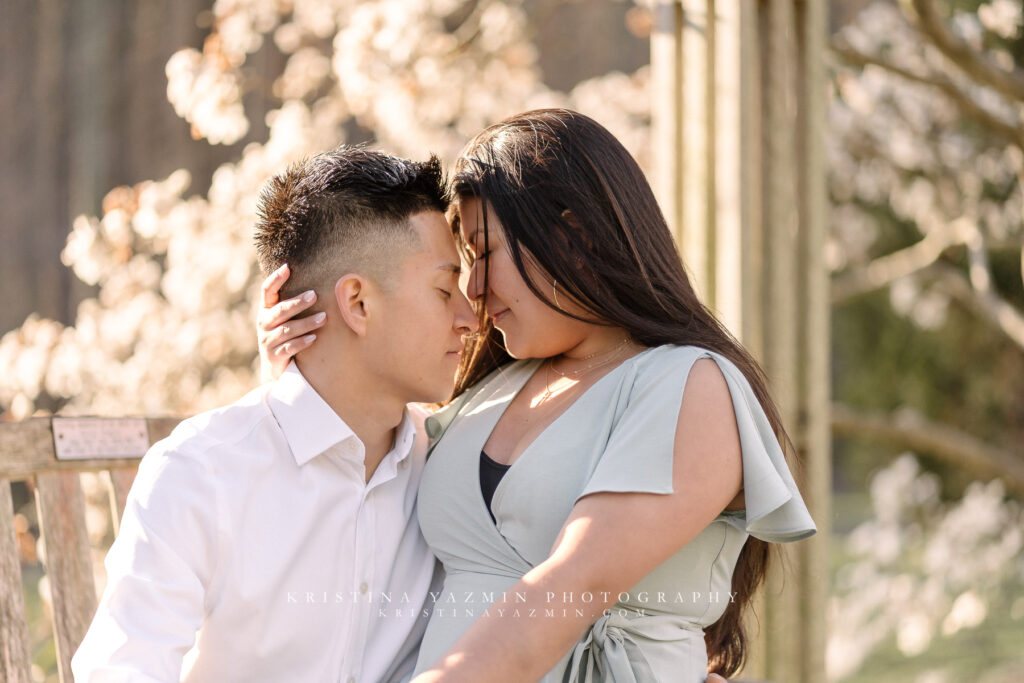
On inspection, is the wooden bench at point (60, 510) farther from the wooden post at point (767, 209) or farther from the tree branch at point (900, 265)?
the tree branch at point (900, 265)

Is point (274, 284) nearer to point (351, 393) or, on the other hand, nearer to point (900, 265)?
point (351, 393)

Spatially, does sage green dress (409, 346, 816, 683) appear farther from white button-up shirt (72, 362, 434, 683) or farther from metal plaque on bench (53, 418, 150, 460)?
metal plaque on bench (53, 418, 150, 460)

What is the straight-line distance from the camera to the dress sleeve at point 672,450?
4.64 ft

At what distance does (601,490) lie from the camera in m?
1.41

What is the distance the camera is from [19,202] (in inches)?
180

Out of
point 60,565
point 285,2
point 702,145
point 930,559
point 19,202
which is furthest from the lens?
point 930,559

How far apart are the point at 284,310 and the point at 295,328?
4cm

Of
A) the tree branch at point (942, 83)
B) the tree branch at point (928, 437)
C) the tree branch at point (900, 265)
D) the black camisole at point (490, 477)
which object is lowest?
the tree branch at point (928, 437)

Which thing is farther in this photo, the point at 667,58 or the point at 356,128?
the point at 356,128

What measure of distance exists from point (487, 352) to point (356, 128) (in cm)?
310

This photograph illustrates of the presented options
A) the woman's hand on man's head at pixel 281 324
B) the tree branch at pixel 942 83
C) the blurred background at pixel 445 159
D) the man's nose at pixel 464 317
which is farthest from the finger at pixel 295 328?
the tree branch at pixel 942 83

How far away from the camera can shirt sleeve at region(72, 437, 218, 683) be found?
139 centimetres

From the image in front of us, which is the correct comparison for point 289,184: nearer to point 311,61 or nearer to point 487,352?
point 487,352

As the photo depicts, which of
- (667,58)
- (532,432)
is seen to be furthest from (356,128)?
(532,432)
